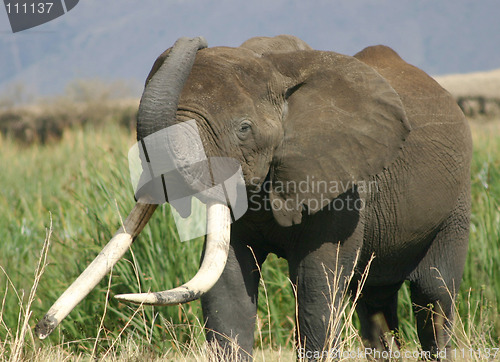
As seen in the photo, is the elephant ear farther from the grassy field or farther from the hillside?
the hillside

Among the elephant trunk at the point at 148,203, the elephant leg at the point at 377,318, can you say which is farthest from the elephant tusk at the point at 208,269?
the elephant leg at the point at 377,318

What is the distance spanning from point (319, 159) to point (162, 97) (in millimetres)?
847

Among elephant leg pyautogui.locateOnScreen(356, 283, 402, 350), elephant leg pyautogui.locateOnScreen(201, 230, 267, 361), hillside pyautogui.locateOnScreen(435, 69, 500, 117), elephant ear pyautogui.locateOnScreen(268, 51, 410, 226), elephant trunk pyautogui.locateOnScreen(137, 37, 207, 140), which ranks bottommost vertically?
hillside pyautogui.locateOnScreen(435, 69, 500, 117)

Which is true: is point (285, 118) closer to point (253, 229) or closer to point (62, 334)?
point (253, 229)

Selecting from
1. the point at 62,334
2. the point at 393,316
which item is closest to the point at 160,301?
the point at 393,316

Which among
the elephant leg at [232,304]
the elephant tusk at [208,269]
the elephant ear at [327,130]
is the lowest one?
the elephant leg at [232,304]

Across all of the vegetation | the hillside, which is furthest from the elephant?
the hillside

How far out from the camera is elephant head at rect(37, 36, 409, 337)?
2.79m

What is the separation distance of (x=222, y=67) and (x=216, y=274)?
2.91 ft

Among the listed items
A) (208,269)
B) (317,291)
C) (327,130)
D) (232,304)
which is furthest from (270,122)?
(232,304)

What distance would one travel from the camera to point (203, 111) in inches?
112

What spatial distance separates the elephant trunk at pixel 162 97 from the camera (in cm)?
272

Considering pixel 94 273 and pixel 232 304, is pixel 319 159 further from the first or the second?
pixel 94 273

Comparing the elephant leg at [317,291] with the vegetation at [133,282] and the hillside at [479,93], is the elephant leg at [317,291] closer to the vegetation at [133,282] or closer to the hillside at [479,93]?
the vegetation at [133,282]
